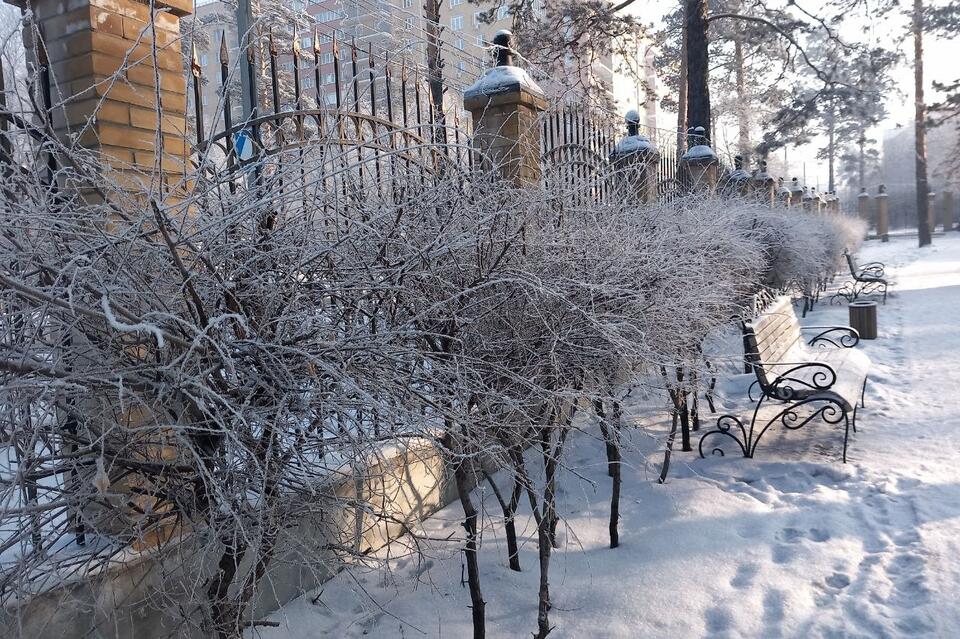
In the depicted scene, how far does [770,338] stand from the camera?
16.9 feet

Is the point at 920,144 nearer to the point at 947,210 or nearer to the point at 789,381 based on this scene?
the point at 947,210

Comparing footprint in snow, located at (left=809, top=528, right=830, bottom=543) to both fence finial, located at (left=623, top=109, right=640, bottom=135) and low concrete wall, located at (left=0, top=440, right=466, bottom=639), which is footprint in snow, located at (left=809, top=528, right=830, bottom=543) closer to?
low concrete wall, located at (left=0, top=440, right=466, bottom=639)

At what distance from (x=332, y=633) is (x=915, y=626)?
232 cm

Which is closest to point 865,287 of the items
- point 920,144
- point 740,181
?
point 740,181

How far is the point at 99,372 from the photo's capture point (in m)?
1.40

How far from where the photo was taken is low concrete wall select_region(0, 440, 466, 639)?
5.33 ft

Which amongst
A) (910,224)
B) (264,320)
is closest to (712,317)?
(264,320)

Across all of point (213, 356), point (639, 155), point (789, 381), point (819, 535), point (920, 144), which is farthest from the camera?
point (920, 144)

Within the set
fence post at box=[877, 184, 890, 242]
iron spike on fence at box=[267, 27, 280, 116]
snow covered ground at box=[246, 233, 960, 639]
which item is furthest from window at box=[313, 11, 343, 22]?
fence post at box=[877, 184, 890, 242]

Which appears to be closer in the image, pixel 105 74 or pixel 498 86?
pixel 105 74

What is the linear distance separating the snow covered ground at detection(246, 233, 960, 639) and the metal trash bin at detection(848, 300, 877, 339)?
12.7 feet

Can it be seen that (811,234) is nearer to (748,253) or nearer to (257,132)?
(748,253)

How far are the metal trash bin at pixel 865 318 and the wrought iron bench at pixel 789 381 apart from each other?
2807 millimetres

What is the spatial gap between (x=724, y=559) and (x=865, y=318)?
6.60 metres
